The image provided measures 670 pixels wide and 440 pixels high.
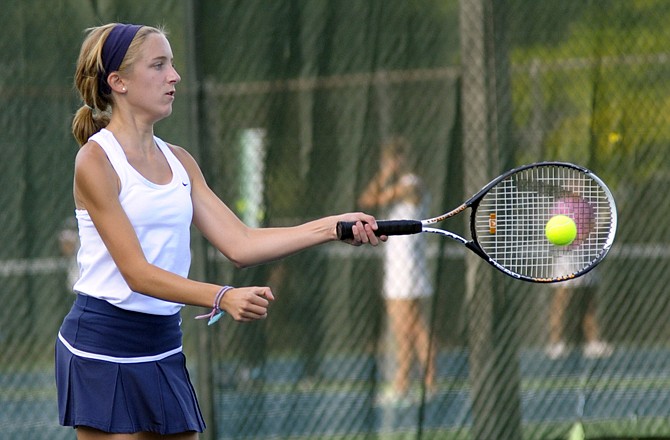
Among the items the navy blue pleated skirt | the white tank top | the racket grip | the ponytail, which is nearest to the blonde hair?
the ponytail

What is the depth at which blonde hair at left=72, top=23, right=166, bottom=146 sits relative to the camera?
2914mm

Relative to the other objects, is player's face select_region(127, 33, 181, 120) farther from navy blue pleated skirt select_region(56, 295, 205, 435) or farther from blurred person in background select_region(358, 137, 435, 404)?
blurred person in background select_region(358, 137, 435, 404)

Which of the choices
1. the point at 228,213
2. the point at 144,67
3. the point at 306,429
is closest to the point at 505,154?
the point at 306,429

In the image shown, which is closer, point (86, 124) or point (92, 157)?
point (92, 157)

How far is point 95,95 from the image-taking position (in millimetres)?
2973

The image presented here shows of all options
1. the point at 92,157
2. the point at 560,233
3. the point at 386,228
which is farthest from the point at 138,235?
the point at 560,233

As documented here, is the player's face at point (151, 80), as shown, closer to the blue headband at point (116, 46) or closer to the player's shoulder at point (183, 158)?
the blue headband at point (116, 46)

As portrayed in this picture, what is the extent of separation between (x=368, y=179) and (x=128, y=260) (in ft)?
7.18

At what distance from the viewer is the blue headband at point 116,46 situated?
2898 mm

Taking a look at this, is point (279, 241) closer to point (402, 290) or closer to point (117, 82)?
point (117, 82)

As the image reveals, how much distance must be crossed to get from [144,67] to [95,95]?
171 mm

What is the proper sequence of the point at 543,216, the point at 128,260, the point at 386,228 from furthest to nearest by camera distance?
the point at 543,216, the point at 386,228, the point at 128,260

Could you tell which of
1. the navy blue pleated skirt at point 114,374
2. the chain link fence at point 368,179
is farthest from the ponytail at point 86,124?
the chain link fence at point 368,179

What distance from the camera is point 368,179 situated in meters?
4.78
